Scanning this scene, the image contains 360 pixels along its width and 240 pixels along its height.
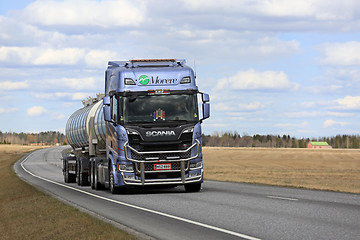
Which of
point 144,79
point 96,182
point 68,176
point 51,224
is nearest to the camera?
point 51,224

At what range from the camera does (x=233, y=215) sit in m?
14.3

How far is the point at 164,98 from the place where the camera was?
2128 centimetres

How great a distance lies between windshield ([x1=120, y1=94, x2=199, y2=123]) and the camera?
21016 mm

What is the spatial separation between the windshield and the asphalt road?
8.26 ft

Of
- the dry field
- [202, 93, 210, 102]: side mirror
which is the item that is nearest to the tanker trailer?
[202, 93, 210, 102]: side mirror

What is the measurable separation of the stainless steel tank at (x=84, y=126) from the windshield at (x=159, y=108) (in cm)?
455

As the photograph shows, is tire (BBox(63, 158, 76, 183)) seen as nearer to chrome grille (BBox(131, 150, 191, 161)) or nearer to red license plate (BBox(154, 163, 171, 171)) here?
chrome grille (BBox(131, 150, 191, 161))

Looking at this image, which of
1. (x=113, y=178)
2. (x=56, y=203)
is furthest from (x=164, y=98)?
(x=56, y=203)

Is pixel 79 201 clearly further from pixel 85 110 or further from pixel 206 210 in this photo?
pixel 85 110

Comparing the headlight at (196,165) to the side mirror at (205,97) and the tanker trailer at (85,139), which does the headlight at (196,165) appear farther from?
the tanker trailer at (85,139)

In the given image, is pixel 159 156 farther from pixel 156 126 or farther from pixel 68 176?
pixel 68 176

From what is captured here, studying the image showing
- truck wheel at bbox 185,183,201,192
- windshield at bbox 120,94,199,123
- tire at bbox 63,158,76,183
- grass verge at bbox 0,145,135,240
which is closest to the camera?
grass verge at bbox 0,145,135,240

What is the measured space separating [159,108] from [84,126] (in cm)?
1001

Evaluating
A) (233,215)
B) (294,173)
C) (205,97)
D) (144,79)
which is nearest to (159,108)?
(144,79)
